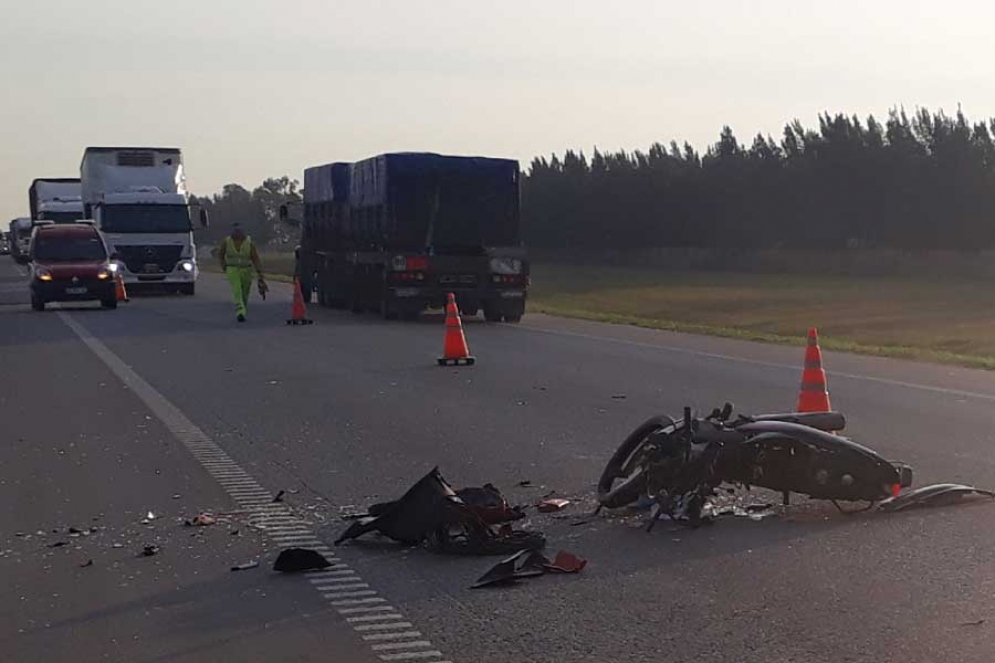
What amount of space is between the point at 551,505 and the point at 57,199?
52.9 m

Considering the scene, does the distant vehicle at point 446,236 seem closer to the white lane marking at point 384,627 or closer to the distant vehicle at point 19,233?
the white lane marking at point 384,627

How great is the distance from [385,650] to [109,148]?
3932 centimetres

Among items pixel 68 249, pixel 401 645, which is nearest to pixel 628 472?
pixel 401 645

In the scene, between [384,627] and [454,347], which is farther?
[454,347]

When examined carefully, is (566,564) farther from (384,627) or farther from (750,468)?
(750,468)

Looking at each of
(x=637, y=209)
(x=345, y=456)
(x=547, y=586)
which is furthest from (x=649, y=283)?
(x=547, y=586)

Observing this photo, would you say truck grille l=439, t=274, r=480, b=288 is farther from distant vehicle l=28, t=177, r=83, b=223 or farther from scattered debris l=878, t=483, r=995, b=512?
distant vehicle l=28, t=177, r=83, b=223

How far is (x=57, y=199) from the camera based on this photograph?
195 feet

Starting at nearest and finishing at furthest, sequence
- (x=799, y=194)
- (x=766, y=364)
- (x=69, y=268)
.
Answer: (x=766, y=364) → (x=69, y=268) → (x=799, y=194)

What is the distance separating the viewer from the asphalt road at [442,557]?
6.55 meters

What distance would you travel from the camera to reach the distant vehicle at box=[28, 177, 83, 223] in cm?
5741

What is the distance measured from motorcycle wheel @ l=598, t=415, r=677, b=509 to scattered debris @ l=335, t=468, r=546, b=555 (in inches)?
29.7

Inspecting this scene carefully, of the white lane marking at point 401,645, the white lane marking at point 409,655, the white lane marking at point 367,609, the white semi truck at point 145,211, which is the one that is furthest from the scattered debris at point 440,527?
the white semi truck at point 145,211

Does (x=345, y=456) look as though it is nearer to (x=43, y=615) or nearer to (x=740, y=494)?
(x=740, y=494)
